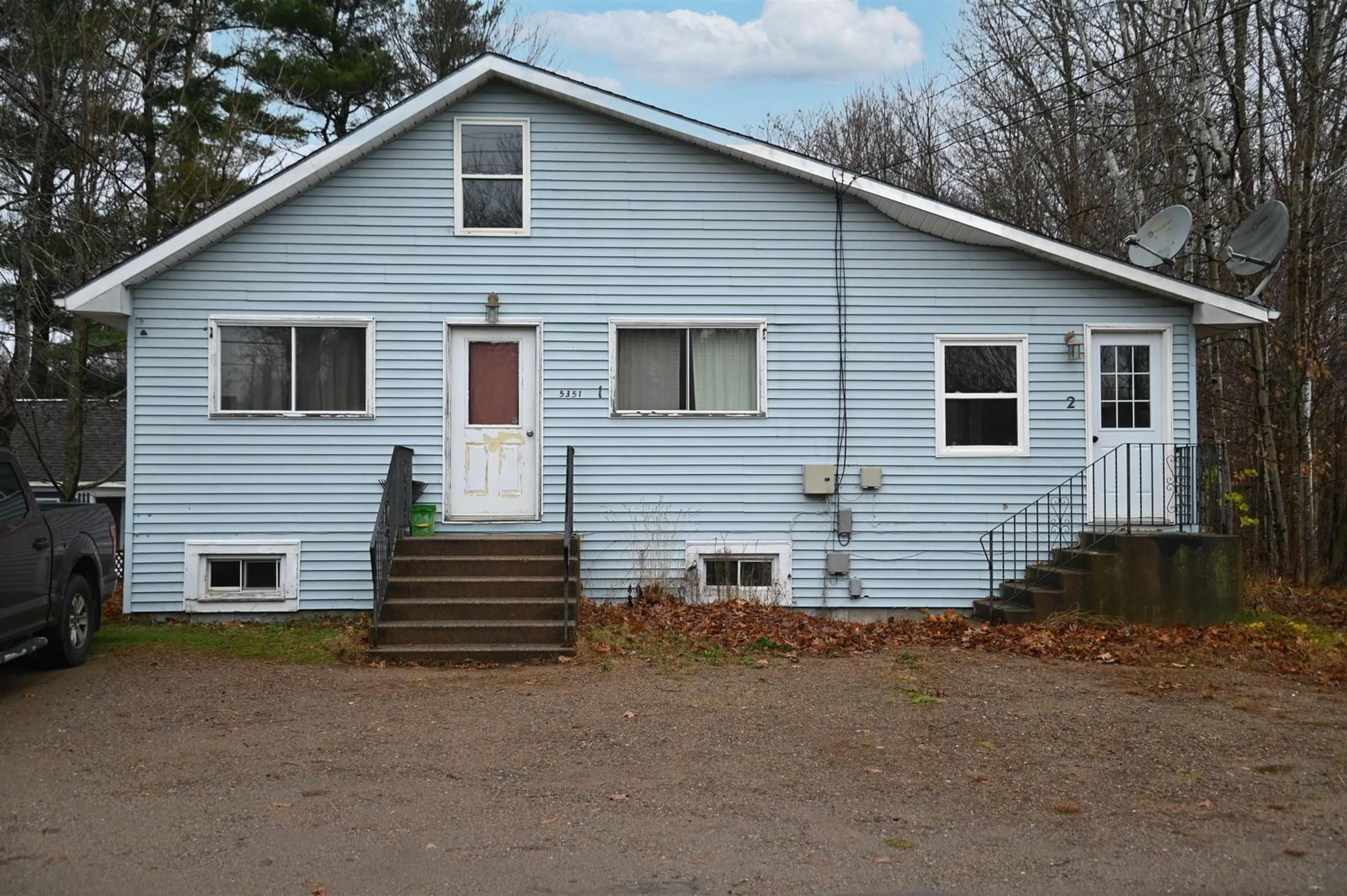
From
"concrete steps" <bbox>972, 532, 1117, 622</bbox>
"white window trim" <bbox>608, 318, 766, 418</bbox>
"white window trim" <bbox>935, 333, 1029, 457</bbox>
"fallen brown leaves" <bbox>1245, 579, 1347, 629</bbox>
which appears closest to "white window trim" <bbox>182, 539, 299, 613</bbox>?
"white window trim" <bbox>608, 318, 766, 418</bbox>

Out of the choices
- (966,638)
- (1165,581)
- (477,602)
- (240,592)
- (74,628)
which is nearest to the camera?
(74,628)

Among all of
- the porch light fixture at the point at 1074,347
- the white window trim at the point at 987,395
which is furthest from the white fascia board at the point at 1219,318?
the white window trim at the point at 987,395

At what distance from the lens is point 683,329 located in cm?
1311

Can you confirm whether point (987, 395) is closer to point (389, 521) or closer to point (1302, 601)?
point (1302, 601)

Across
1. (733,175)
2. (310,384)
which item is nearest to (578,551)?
(310,384)

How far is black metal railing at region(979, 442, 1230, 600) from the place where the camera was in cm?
1270

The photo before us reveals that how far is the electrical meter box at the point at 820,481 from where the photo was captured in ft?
42.4

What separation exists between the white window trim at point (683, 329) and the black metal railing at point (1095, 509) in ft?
9.73

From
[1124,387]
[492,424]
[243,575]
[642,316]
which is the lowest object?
[243,575]

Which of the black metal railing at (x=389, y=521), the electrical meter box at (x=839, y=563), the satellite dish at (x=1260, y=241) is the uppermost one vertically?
the satellite dish at (x=1260, y=241)

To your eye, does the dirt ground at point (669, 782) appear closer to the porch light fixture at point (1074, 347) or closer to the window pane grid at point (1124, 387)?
the window pane grid at point (1124, 387)

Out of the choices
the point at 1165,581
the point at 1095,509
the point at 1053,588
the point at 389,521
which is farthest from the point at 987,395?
the point at 389,521

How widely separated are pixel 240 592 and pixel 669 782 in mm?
7703

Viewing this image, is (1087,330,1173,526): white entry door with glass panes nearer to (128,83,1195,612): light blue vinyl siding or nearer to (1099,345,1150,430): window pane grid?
(1099,345,1150,430): window pane grid
